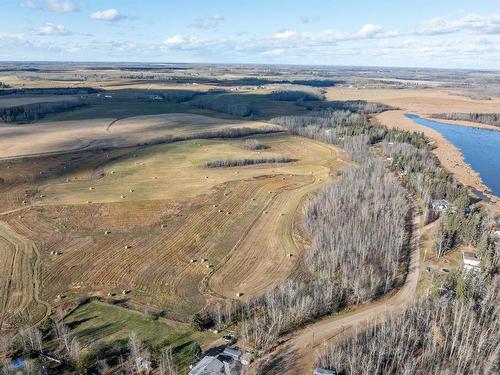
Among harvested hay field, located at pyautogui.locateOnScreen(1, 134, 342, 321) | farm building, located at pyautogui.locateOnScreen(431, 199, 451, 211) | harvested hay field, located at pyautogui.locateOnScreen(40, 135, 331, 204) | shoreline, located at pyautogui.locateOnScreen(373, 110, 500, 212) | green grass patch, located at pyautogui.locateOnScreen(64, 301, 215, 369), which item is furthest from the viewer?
shoreline, located at pyautogui.locateOnScreen(373, 110, 500, 212)

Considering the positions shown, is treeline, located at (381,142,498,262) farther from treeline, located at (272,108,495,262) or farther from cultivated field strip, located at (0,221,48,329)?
cultivated field strip, located at (0,221,48,329)

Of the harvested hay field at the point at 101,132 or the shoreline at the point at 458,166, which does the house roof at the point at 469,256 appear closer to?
the shoreline at the point at 458,166

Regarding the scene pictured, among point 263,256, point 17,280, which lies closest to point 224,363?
point 263,256

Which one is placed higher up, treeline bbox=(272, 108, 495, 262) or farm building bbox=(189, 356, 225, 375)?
treeline bbox=(272, 108, 495, 262)

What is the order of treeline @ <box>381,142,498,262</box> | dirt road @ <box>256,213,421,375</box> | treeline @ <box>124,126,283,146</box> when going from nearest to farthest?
dirt road @ <box>256,213,421,375</box> → treeline @ <box>381,142,498,262</box> → treeline @ <box>124,126,283,146</box>

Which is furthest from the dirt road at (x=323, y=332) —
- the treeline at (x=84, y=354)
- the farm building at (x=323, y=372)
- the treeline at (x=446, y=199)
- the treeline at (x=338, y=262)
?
the treeline at (x=446, y=199)

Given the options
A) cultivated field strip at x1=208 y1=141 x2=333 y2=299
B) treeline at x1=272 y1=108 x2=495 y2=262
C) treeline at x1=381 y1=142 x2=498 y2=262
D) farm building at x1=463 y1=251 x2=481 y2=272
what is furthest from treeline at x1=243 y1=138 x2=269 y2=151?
farm building at x1=463 y1=251 x2=481 y2=272
